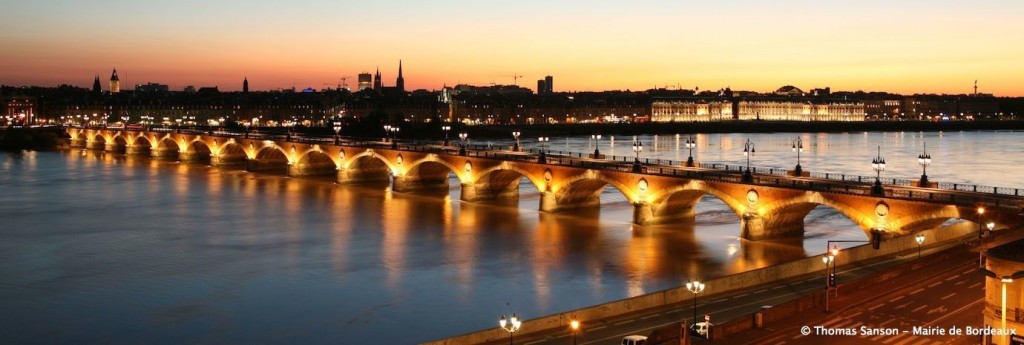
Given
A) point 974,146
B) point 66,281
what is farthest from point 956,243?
point 974,146

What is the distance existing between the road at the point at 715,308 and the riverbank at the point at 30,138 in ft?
439

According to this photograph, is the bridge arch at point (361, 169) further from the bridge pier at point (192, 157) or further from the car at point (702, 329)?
the car at point (702, 329)

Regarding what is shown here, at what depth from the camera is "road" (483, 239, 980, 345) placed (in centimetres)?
2731

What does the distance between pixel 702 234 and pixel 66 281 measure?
30548 millimetres

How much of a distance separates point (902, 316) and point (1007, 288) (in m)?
5.51

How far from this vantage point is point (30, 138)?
5655 inches

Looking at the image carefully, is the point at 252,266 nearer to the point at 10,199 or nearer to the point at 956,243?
the point at 956,243

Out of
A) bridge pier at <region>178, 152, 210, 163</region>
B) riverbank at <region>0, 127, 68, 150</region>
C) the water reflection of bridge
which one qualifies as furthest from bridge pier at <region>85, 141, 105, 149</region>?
the water reflection of bridge

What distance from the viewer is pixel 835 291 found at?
28438 millimetres

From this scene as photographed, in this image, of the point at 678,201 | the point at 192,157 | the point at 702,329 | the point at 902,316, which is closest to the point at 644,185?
the point at 678,201

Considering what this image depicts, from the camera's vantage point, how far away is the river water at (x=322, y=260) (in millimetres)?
33844

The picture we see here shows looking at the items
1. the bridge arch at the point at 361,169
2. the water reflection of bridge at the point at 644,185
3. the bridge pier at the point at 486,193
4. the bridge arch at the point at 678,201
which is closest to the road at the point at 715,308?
the water reflection of bridge at the point at 644,185

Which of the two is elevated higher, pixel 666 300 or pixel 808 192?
pixel 808 192

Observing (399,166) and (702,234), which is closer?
(702,234)
